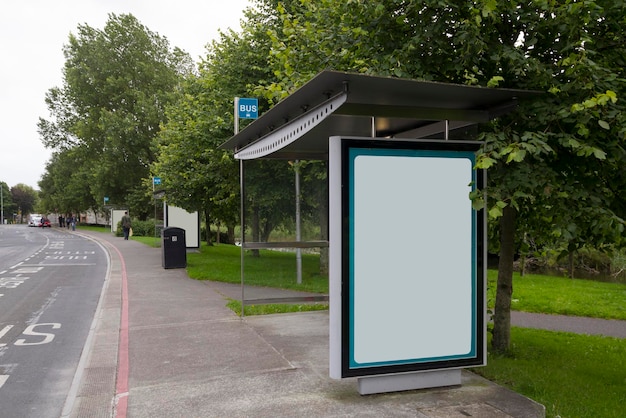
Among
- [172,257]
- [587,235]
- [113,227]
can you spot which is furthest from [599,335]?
[113,227]

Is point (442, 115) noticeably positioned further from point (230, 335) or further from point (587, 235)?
point (230, 335)

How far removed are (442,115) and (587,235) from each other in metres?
1.87

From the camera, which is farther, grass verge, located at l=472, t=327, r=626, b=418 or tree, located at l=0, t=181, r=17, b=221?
tree, located at l=0, t=181, r=17, b=221

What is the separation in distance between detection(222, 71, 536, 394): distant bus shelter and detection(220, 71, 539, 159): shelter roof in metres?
0.02

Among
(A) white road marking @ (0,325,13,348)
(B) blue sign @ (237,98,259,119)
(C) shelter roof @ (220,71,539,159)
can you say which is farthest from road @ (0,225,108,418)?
(B) blue sign @ (237,98,259,119)

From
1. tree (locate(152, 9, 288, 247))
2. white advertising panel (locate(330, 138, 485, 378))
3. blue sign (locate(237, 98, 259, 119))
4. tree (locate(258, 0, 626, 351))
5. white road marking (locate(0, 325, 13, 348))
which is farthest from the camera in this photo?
tree (locate(152, 9, 288, 247))

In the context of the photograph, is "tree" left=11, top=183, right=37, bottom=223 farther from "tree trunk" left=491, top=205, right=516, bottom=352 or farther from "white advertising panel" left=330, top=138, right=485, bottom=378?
"white advertising panel" left=330, top=138, right=485, bottom=378

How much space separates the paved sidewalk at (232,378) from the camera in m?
4.91

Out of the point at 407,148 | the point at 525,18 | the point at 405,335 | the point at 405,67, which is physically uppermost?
the point at 525,18

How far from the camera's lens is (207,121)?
15.5m

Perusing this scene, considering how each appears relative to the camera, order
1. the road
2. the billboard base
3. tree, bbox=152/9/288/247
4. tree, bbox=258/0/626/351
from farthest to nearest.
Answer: tree, bbox=152/9/288/247 → the road → the billboard base → tree, bbox=258/0/626/351

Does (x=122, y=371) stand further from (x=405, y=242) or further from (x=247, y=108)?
(x=247, y=108)

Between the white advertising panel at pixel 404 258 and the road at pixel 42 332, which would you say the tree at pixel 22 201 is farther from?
the white advertising panel at pixel 404 258

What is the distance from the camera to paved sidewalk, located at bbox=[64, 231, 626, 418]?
16.1 ft
